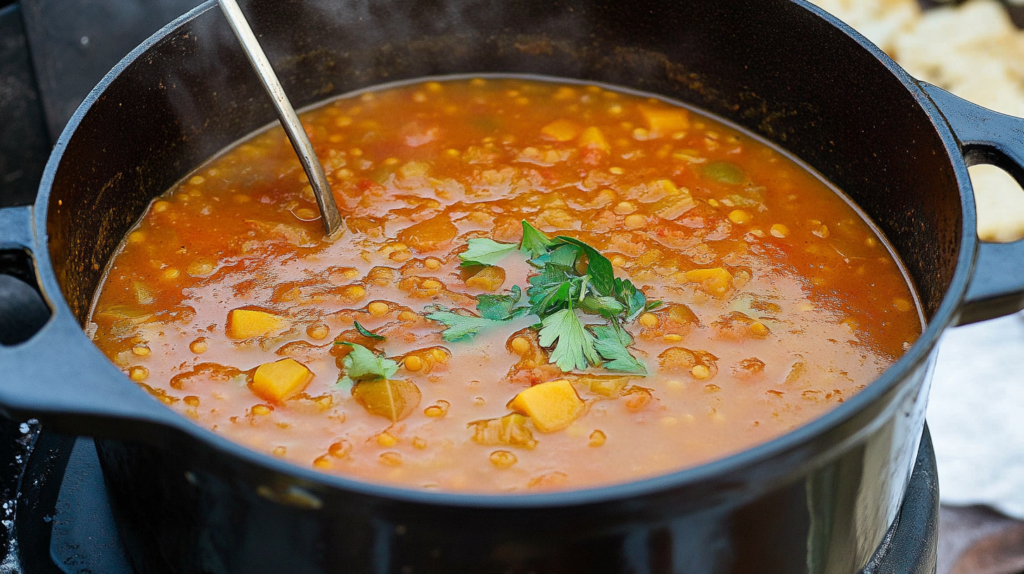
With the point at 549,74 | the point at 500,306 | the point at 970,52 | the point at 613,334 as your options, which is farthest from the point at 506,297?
the point at 970,52

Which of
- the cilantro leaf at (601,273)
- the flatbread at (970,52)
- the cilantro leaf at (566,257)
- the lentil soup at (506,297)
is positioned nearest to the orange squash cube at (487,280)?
the lentil soup at (506,297)

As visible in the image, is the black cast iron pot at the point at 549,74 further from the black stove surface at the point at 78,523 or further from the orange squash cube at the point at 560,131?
the orange squash cube at the point at 560,131

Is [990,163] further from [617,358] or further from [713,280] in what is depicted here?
[617,358]

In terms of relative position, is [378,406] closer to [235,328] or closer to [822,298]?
[235,328]

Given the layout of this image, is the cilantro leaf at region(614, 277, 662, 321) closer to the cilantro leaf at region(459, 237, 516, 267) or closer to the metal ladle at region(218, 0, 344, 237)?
the cilantro leaf at region(459, 237, 516, 267)

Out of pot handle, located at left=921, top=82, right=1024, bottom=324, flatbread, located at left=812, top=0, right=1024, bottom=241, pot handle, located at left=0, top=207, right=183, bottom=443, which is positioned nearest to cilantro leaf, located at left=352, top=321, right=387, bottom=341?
pot handle, located at left=0, top=207, right=183, bottom=443

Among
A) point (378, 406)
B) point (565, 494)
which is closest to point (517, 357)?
point (378, 406)
